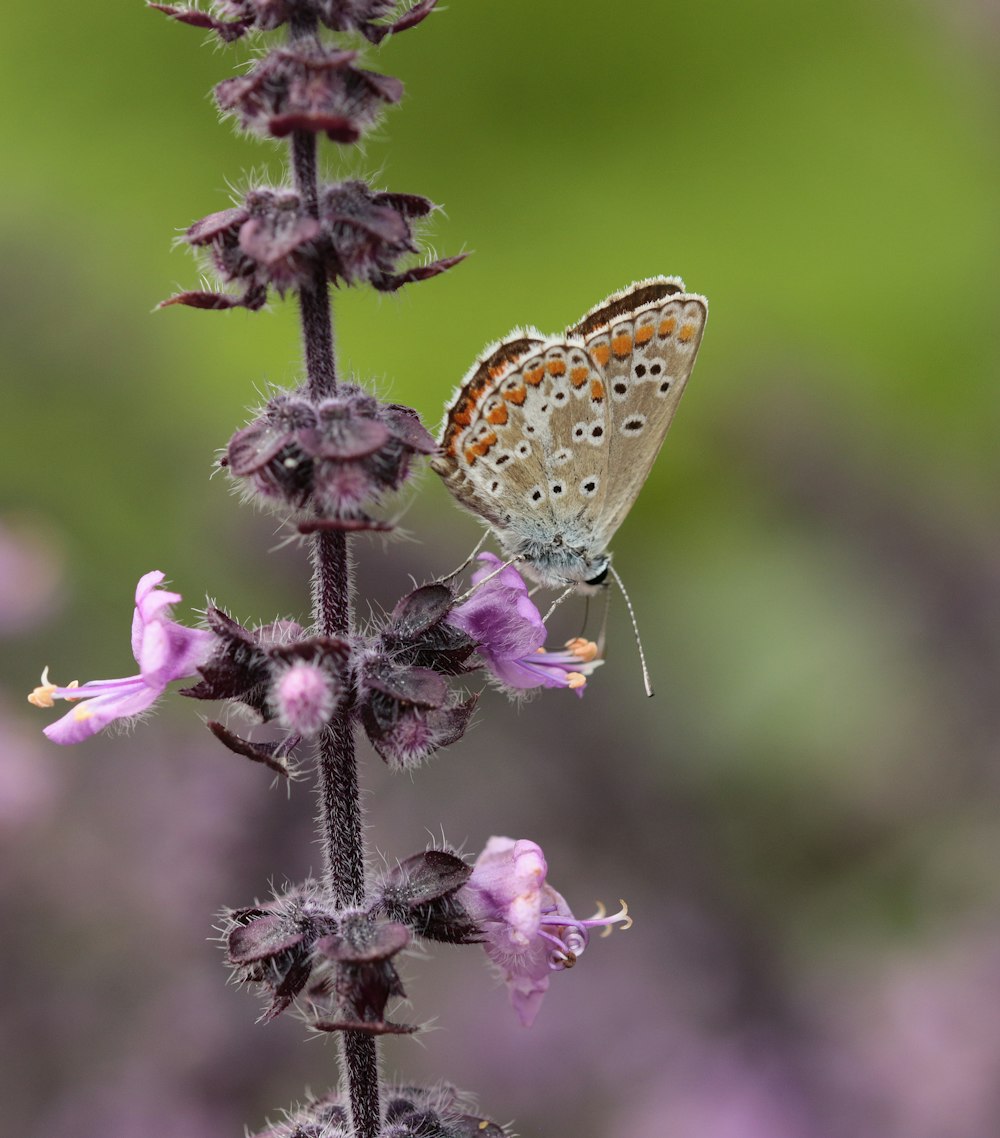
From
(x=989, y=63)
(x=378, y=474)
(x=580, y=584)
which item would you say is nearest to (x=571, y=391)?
(x=580, y=584)

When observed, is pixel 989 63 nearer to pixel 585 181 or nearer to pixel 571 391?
pixel 585 181

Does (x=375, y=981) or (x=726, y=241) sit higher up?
(x=726, y=241)

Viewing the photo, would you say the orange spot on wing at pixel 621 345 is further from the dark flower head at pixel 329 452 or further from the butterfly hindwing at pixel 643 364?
the dark flower head at pixel 329 452

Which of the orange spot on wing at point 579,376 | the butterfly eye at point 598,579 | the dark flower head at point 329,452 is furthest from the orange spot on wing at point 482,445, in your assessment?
the dark flower head at point 329,452

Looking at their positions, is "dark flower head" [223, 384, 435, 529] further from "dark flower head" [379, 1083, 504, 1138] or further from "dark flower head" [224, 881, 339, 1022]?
"dark flower head" [379, 1083, 504, 1138]

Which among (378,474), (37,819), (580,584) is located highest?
(37,819)

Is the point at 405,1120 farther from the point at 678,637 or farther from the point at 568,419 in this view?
the point at 678,637

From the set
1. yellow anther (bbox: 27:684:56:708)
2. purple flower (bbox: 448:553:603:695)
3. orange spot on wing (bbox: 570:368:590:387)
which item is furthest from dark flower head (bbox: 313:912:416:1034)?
orange spot on wing (bbox: 570:368:590:387)
